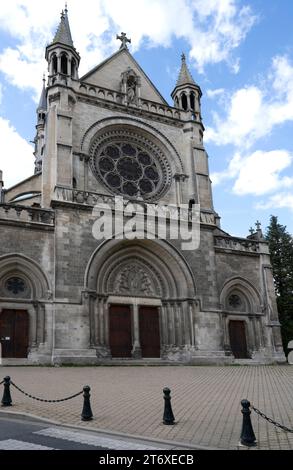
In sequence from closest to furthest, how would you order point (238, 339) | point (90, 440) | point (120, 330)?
point (90, 440), point (120, 330), point (238, 339)

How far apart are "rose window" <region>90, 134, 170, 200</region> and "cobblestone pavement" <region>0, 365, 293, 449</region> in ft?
44.0

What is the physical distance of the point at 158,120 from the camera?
28.0 meters

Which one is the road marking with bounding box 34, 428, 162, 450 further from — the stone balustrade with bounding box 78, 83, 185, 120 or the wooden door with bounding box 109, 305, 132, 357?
the stone balustrade with bounding box 78, 83, 185, 120

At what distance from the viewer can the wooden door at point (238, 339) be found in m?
25.1

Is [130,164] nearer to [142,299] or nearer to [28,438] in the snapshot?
[142,299]

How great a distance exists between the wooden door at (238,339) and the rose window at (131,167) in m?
9.04

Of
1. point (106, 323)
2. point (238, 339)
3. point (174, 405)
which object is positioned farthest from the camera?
point (238, 339)

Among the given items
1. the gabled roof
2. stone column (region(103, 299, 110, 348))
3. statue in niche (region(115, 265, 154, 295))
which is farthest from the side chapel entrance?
the gabled roof

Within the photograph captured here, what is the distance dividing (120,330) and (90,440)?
15.8 meters

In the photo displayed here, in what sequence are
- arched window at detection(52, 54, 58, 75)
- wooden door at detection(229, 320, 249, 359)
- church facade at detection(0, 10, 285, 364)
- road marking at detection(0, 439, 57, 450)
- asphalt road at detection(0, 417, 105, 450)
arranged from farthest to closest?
arched window at detection(52, 54, 58, 75), wooden door at detection(229, 320, 249, 359), church facade at detection(0, 10, 285, 364), asphalt road at detection(0, 417, 105, 450), road marking at detection(0, 439, 57, 450)

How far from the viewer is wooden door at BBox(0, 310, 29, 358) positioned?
1931 centimetres

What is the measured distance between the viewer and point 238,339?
1001 inches

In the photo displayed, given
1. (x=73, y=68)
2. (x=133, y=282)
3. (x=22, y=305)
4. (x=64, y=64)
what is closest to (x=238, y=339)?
(x=133, y=282)
